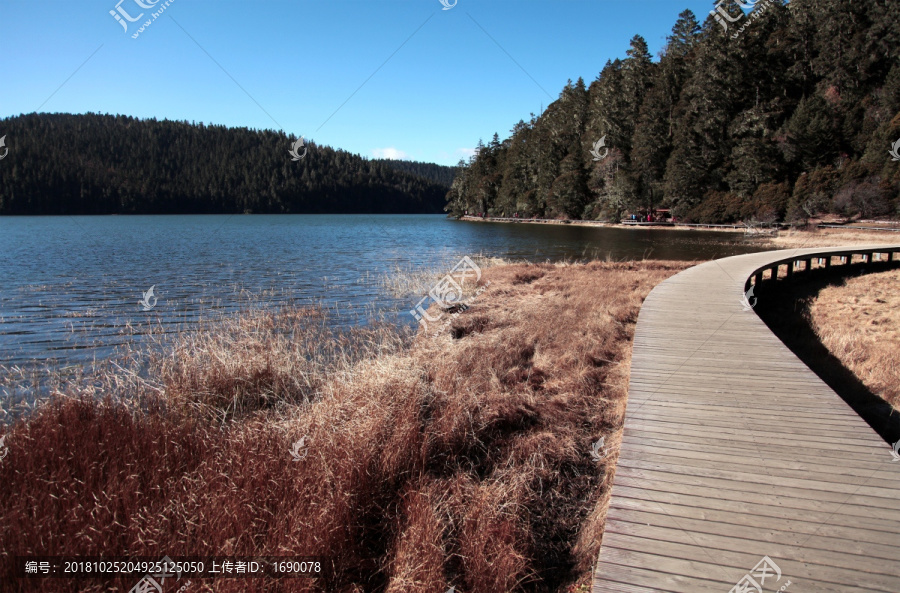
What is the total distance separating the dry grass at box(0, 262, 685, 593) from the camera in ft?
11.1

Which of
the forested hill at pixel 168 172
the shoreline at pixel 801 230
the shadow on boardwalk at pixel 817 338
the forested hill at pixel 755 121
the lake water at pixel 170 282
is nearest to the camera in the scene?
the shadow on boardwalk at pixel 817 338

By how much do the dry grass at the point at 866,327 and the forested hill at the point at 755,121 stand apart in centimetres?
2904

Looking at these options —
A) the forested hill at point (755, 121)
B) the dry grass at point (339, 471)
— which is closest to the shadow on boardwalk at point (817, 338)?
the dry grass at point (339, 471)

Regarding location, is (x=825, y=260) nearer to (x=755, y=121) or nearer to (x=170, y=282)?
(x=170, y=282)

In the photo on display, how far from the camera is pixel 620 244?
124 ft

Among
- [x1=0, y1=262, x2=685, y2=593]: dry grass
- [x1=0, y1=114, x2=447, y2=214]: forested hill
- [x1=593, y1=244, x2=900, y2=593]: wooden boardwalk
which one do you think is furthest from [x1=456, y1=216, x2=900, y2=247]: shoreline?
[x1=0, y1=114, x2=447, y2=214]: forested hill

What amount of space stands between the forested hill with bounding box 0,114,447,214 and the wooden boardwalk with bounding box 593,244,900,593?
458 ft

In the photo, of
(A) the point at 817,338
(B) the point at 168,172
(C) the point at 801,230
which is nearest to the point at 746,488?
(A) the point at 817,338

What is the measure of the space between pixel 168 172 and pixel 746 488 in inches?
6166

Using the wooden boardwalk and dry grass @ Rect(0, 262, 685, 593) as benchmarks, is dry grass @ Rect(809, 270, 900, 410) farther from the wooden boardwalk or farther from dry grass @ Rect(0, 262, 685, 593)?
dry grass @ Rect(0, 262, 685, 593)

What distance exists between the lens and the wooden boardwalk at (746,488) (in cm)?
291

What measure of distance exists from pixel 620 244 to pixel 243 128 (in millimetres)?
173492

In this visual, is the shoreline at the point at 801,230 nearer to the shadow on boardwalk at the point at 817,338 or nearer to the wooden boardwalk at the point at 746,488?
the shadow on boardwalk at the point at 817,338

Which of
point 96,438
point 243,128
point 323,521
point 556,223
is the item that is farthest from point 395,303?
point 243,128
